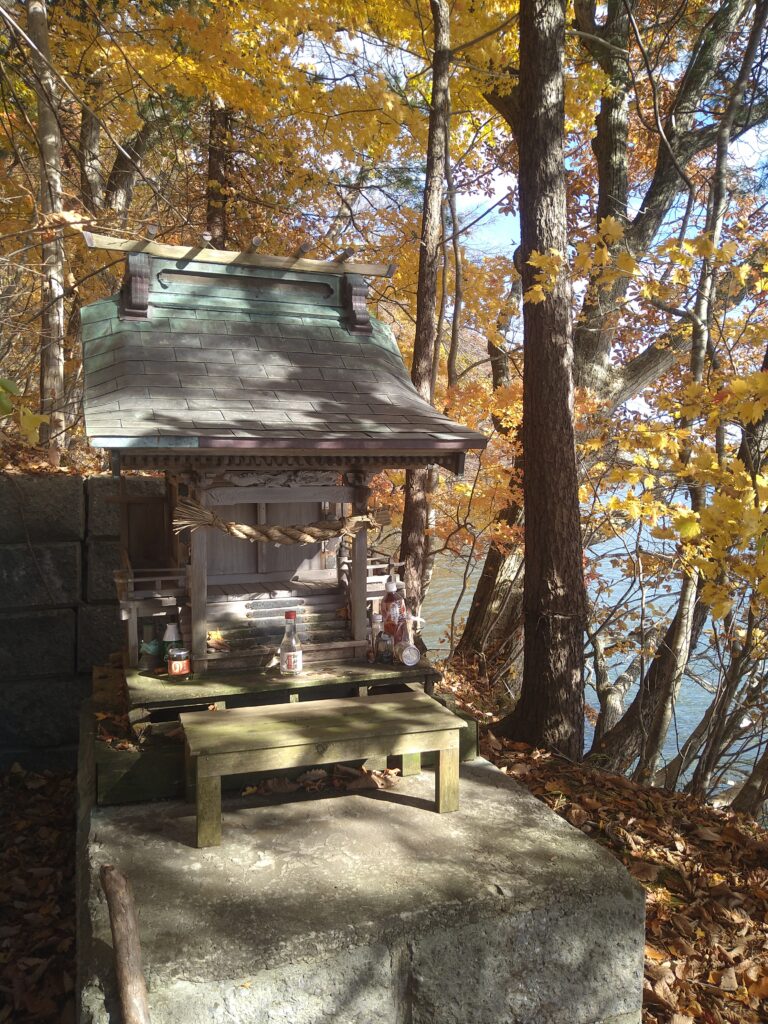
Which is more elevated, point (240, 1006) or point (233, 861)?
point (233, 861)

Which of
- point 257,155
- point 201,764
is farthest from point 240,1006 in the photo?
point 257,155

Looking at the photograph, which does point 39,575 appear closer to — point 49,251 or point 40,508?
point 40,508

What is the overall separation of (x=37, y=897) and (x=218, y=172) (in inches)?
432

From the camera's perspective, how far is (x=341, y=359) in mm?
5969

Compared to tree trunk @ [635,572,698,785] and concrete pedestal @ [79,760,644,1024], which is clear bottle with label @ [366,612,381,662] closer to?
concrete pedestal @ [79,760,644,1024]

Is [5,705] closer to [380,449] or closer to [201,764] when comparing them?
[201,764]

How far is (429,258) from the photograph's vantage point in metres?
7.99

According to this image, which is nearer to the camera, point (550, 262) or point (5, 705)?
point (550, 262)

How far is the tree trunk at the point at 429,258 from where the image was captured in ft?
25.0

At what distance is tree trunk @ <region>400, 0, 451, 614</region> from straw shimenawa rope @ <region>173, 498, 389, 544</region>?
2169 millimetres

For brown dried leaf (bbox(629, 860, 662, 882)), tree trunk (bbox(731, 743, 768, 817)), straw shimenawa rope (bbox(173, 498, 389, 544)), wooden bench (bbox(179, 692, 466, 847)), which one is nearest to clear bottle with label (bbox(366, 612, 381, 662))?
wooden bench (bbox(179, 692, 466, 847))

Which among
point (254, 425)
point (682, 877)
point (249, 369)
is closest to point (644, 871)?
point (682, 877)

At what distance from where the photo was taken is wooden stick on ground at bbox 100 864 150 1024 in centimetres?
309

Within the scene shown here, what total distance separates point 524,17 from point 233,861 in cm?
676
